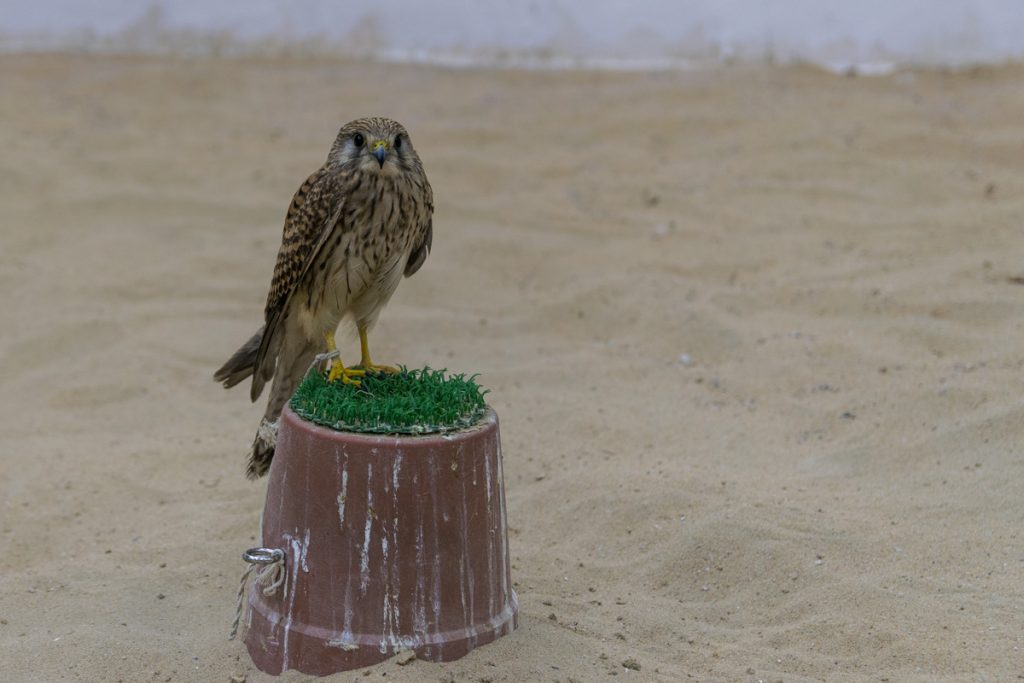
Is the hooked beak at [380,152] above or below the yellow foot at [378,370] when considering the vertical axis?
above

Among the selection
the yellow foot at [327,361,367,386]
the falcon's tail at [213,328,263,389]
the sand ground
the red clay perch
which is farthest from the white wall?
the red clay perch

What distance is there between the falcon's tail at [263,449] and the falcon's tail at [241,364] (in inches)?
11.1

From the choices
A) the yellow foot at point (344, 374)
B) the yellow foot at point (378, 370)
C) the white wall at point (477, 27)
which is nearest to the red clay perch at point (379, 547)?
the yellow foot at point (344, 374)

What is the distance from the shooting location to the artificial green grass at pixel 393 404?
2979 mm

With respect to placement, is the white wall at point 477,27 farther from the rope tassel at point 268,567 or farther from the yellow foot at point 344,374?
the rope tassel at point 268,567

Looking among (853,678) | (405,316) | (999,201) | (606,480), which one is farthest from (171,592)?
(999,201)

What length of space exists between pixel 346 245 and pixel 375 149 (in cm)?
31

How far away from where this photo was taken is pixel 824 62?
926 centimetres

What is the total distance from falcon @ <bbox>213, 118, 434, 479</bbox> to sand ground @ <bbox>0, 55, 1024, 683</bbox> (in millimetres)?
689

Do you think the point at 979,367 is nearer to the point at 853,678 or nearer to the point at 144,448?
the point at 853,678

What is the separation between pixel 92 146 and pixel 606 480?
5.07 metres

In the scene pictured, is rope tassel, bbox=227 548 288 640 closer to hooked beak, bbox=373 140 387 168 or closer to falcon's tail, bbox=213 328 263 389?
falcon's tail, bbox=213 328 263 389

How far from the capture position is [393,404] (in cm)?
303

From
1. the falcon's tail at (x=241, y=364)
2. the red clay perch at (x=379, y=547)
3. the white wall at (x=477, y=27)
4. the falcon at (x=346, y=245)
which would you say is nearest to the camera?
the red clay perch at (x=379, y=547)
